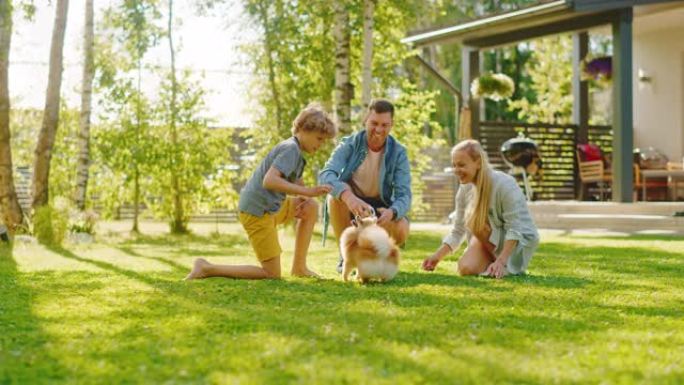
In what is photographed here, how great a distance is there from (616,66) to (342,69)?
A: 12.5 ft

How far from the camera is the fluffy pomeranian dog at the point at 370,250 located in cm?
607

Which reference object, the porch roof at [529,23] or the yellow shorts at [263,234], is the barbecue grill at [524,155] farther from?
the yellow shorts at [263,234]

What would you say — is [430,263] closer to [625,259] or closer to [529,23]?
[625,259]

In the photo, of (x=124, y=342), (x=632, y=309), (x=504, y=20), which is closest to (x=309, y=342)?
(x=124, y=342)

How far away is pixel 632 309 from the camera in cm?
529

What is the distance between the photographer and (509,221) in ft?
22.6

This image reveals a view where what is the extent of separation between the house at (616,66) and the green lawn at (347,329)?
6281 millimetres

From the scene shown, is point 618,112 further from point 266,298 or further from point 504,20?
point 266,298

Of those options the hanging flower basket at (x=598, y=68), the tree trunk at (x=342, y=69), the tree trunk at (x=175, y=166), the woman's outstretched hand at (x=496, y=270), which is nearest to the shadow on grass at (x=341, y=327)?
the woman's outstretched hand at (x=496, y=270)

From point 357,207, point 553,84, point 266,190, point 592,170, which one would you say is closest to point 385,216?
point 357,207

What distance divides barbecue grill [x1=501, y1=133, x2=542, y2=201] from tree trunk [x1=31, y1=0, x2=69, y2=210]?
271 inches

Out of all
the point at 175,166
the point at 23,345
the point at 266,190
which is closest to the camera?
the point at 23,345

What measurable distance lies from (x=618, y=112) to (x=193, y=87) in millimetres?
7497

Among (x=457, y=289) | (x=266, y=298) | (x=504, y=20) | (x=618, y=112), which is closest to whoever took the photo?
(x=266, y=298)
